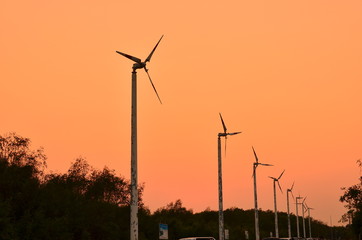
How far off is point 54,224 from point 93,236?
71.7 feet

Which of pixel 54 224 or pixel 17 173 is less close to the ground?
pixel 17 173

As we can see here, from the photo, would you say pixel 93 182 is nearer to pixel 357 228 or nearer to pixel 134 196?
pixel 357 228

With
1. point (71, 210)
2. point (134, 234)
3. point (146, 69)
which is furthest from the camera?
point (71, 210)

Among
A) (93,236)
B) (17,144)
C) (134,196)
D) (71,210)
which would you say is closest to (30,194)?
(17,144)

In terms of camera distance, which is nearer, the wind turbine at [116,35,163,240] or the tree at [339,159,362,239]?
the wind turbine at [116,35,163,240]

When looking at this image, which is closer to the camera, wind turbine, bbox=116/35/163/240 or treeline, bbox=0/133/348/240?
wind turbine, bbox=116/35/163/240

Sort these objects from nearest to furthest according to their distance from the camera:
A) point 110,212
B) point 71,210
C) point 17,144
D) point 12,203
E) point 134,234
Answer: point 134,234, point 12,203, point 17,144, point 71,210, point 110,212

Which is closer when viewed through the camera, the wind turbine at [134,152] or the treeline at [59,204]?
the wind turbine at [134,152]

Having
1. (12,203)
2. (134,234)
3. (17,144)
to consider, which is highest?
(17,144)

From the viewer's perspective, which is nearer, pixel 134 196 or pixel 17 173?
pixel 134 196

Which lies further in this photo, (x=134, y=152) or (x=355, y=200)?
(x=355, y=200)

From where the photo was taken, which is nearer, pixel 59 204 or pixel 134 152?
→ pixel 134 152

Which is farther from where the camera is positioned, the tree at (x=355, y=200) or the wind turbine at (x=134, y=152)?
the tree at (x=355, y=200)

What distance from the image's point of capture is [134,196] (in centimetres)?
3073
